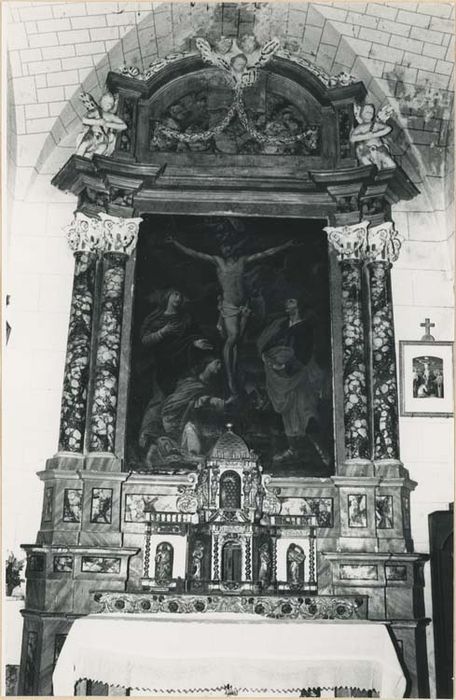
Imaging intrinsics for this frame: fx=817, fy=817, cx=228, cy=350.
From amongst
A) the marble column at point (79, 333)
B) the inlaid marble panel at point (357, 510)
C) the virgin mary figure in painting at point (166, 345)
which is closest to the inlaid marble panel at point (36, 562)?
the marble column at point (79, 333)

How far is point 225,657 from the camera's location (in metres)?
6.34

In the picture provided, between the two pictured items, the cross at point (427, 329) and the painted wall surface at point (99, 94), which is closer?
the painted wall surface at point (99, 94)

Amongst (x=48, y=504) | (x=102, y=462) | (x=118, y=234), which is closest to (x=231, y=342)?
(x=118, y=234)

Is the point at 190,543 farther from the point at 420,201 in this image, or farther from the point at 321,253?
the point at 420,201

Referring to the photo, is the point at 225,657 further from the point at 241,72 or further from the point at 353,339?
the point at 241,72

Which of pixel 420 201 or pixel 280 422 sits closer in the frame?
pixel 280 422

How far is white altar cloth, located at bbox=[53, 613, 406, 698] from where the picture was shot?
625 centimetres

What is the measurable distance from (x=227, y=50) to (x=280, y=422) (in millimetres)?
4361

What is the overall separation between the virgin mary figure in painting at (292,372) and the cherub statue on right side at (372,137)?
6.02 ft

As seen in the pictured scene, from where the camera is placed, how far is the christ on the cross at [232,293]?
28.8 feet

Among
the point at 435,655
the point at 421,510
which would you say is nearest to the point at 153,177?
the point at 421,510

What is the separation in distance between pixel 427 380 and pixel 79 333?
3797 mm

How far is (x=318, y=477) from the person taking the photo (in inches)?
329

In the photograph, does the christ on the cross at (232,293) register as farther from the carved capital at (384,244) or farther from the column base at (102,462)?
the column base at (102,462)
